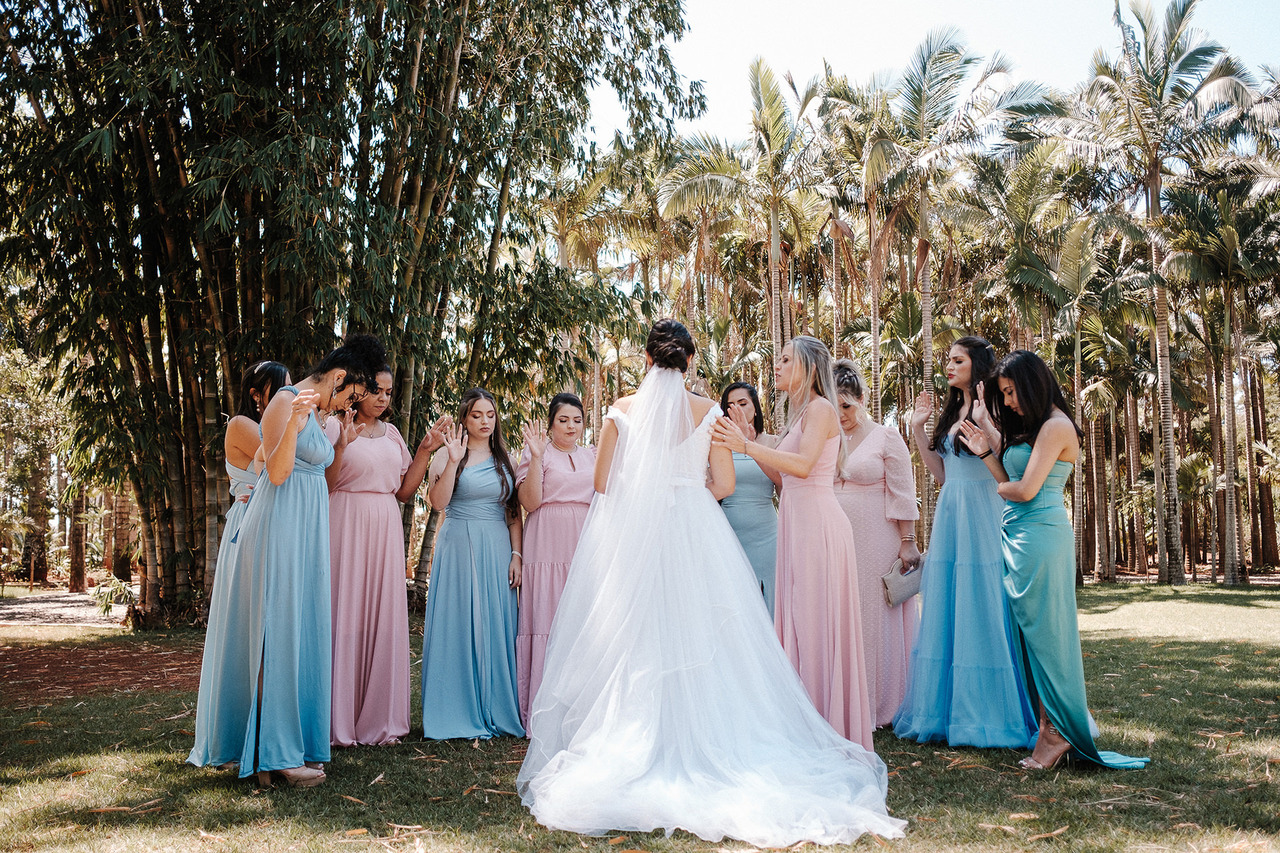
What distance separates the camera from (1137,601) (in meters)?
16.9

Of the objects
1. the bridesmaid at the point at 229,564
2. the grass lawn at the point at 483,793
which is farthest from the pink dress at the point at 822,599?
the bridesmaid at the point at 229,564

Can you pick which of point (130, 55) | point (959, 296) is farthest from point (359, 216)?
point (959, 296)

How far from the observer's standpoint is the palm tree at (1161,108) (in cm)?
1988

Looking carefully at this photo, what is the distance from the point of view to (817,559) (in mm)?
4547

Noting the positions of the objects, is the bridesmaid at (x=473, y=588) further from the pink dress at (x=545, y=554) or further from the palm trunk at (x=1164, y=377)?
the palm trunk at (x=1164, y=377)

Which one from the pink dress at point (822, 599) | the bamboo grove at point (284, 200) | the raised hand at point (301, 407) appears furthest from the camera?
the bamboo grove at point (284, 200)

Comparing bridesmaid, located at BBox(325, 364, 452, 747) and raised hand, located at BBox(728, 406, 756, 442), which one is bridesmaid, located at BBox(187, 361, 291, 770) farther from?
raised hand, located at BBox(728, 406, 756, 442)

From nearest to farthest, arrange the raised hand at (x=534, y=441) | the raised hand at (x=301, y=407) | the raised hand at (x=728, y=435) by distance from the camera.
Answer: the raised hand at (x=301, y=407)
the raised hand at (x=728, y=435)
the raised hand at (x=534, y=441)

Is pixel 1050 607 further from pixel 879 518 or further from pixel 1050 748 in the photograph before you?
pixel 879 518

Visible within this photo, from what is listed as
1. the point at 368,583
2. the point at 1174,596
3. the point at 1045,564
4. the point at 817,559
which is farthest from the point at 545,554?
the point at 1174,596

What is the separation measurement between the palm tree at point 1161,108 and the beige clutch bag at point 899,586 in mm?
18573

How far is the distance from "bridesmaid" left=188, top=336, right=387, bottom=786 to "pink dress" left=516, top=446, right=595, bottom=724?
1550 mm

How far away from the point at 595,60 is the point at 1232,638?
10.1m

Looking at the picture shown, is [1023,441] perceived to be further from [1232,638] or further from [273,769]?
[1232,638]
